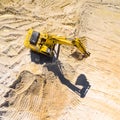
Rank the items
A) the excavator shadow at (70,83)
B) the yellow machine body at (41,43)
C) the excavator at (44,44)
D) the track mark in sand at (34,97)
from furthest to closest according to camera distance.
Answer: the excavator shadow at (70,83), the yellow machine body at (41,43), the excavator at (44,44), the track mark in sand at (34,97)

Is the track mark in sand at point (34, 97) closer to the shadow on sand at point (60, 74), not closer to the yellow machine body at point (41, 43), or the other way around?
the shadow on sand at point (60, 74)

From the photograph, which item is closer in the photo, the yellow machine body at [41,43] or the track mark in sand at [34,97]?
the track mark in sand at [34,97]

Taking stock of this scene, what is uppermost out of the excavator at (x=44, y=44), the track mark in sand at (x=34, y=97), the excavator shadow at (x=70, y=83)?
the excavator at (x=44, y=44)

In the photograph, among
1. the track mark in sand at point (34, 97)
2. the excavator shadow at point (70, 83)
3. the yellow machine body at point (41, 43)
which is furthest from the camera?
the excavator shadow at point (70, 83)

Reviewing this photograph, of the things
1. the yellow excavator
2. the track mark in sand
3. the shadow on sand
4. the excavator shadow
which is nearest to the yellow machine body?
the yellow excavator

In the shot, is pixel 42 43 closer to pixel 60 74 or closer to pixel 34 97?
pixel 60 74

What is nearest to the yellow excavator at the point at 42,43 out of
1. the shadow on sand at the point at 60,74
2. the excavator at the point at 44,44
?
the excavator at the point at 44,44

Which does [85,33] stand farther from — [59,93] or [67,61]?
[59,93]

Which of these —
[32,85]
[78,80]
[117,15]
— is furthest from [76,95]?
[117,15]
